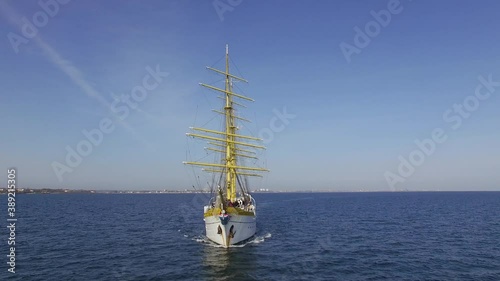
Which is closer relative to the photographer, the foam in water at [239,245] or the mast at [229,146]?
the foam in water at [239,245]

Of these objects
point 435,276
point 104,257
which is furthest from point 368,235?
point 104,257

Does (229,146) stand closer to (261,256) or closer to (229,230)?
(229,230)

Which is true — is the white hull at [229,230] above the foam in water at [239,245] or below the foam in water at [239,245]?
above

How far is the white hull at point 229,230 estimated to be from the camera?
122 ft

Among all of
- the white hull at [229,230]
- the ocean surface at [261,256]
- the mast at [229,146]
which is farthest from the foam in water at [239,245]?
the mast at [229,146]

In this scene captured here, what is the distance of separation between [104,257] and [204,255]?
10110 mm

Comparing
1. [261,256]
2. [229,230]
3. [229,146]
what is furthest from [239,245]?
[229,146]

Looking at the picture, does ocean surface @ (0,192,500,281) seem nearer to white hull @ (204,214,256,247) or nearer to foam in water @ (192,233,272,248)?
foam in water @ (192,233,272,248)

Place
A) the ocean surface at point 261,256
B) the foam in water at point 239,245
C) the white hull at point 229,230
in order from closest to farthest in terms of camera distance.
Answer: the ocean surface at point 261,256
the white hull at point 229,230
the foam in water at point 239,245

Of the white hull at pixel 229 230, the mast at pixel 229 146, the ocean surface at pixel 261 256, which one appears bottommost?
the ocean surface at pixel 261 256

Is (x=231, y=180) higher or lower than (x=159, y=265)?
higher

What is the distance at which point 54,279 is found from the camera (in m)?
25.6

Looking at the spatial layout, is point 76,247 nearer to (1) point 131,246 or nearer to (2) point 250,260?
(1) point 131,246

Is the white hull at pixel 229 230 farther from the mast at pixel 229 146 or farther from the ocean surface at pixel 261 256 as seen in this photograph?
the mast at pixel 229 146
